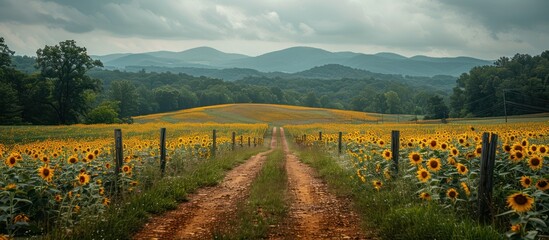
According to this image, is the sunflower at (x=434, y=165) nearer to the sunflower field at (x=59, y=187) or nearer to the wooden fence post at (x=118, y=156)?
the sunflower field at (x=59, y=187)

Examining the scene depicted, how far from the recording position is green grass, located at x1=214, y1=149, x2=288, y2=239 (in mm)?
6500

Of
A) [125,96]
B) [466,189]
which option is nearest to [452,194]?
[466,189]

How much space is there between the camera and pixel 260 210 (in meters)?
8.26

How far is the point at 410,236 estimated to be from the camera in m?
5.80

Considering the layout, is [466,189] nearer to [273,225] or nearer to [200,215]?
[273,225]

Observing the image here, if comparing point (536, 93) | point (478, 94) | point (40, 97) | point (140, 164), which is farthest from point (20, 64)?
point (140, 164)

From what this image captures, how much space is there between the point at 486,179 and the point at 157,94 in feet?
392

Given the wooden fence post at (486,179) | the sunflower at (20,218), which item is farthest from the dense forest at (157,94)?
the wooden fence post at (486,179)

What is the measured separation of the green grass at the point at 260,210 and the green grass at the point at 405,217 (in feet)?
4.89

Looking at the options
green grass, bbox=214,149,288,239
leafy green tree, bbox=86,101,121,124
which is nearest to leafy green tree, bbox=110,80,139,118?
leafy green tree, bbox=86,101,121,124

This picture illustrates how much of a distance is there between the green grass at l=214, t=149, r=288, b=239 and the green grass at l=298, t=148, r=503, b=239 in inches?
58.7

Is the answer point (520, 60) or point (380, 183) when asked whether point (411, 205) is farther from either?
point (520, 60)

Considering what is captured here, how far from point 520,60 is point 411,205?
4700 inches

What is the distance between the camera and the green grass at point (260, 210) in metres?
6.50
